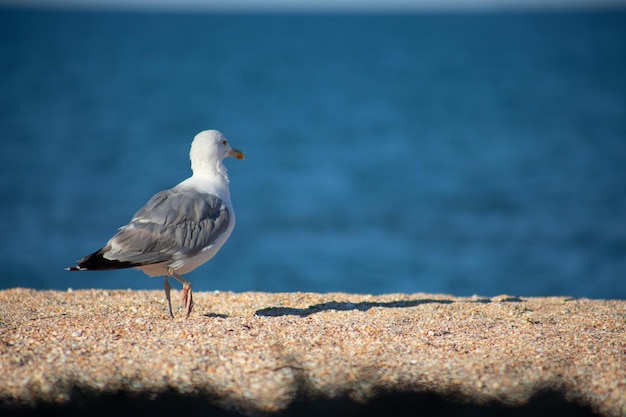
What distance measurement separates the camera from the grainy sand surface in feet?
16.2

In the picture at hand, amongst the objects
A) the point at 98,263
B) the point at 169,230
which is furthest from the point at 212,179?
the point at 98,263

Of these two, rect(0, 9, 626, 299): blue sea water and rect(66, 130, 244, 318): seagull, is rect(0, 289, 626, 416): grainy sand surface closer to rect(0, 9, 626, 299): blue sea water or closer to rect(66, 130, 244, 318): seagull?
rect(66, 130, 244, 318): seagull

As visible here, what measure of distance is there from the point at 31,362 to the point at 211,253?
2008 millimetres

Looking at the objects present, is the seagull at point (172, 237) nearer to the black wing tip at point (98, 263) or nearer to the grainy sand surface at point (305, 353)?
the black wing tip at point (98, 263)

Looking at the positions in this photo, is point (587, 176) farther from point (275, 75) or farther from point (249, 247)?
point (275, 75)

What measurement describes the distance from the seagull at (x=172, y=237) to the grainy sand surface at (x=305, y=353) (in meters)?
0.44

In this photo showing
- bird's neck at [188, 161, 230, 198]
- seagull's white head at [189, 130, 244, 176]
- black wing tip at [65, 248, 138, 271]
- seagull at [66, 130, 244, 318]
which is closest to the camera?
black wing tip at [65, 248, 138, 271]

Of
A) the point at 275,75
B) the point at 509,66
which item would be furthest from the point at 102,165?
the point at 509,66

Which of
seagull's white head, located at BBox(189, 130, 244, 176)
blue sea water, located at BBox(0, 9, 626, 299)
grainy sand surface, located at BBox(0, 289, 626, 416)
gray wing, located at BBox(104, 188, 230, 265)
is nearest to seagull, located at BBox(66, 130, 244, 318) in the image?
gray wing, located at BBox(104, 188, 230, 265)

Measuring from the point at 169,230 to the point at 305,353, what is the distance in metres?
1.85

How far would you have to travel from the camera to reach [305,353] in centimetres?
556

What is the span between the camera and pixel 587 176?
26.7 meters

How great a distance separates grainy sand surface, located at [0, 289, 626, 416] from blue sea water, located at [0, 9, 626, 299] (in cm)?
815

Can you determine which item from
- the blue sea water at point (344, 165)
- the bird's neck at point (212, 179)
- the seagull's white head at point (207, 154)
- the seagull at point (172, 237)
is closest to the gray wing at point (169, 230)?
the seagull at point (172, 237)
